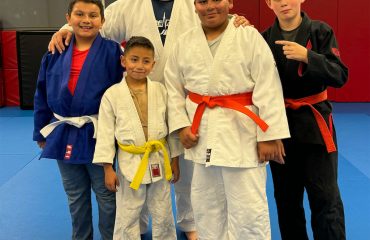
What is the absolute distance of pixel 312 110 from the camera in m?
2.14

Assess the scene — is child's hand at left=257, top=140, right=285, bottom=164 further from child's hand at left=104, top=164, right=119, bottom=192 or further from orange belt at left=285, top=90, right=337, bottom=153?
child's hand at left=104, top=164, right=119, bottom=192

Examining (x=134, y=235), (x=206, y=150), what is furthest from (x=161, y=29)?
(x=134, y=235)

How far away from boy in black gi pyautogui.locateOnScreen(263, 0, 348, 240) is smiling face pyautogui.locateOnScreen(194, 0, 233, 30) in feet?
0.94

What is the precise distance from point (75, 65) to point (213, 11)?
0.90m

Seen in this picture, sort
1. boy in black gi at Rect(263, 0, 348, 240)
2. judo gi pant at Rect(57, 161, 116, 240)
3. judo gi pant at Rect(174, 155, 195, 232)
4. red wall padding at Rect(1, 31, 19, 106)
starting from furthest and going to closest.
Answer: red wall padding at Rect(1, 31, 19, 106)
judo gi pant at Rect(174, 155, 195, 232)
judo gi pant at Rect(57, 161, 116, 240)
boy in black gi at Rect(263, 0, 348, 240)

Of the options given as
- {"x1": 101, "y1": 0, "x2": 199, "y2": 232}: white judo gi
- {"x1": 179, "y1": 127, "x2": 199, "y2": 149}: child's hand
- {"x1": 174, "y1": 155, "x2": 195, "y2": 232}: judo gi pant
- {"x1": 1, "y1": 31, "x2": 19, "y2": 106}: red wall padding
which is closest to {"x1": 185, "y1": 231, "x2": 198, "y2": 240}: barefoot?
{"x1": 174, "y1": 155, "x2": 195, "y2": 232}: judo gi pant

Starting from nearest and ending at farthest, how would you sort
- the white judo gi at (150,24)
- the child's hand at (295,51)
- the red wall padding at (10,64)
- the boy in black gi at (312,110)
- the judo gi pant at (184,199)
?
the child's hand at (295,51)
the boy in black gi at (312,110)
the white judo gi at (150,24)
the judo gi pant at (184,199)
the red wall padding at (10,64)

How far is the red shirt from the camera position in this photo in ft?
7.82

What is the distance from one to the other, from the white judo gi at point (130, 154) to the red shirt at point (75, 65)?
0.74 feet

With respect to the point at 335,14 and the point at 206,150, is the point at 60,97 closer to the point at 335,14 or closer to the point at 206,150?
the point at 206,150

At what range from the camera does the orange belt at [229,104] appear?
203cm

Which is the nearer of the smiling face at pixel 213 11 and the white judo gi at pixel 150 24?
the smiling face at pixel 213 11

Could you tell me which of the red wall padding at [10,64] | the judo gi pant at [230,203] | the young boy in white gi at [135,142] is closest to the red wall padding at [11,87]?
the red wall padding at [10,64]

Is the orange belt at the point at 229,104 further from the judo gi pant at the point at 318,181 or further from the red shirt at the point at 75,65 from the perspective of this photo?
the red shirt at the point at 75,65
